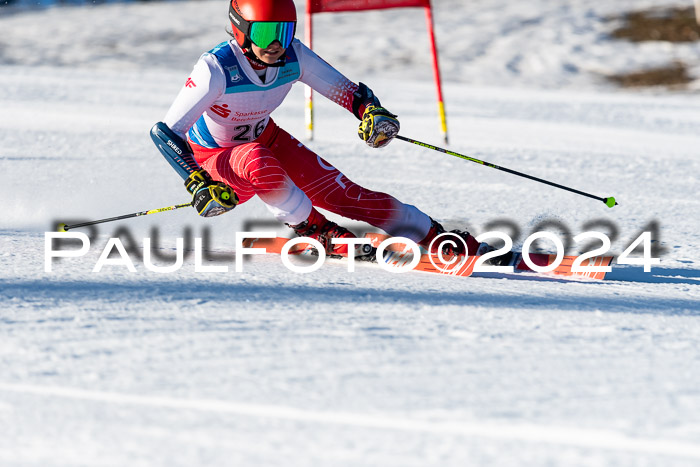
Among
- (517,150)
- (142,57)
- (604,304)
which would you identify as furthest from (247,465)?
(142,57)

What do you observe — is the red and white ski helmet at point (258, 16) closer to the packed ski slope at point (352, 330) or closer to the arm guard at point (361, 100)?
the arm guard at point (361, 100)

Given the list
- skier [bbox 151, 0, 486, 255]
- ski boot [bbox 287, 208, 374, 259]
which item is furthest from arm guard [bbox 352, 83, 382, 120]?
ski boot [bbox 287, 208, 374, 259]

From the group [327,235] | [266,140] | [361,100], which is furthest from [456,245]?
[266,140]

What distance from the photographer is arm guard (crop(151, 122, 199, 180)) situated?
354 cm

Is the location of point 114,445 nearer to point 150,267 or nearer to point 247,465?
point 247,465

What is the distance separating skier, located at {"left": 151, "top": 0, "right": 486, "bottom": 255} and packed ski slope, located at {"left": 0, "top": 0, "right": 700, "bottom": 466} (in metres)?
0.28

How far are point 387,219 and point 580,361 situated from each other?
4.99 feet

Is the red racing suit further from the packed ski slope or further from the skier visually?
the packed ski slope

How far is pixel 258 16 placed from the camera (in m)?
3.57

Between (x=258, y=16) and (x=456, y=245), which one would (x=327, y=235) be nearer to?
(x=456, y=245)

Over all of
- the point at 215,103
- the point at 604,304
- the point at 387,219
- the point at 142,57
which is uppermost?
the point at 142,57

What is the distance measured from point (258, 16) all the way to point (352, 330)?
1.41 meters

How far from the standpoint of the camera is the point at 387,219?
3998mm

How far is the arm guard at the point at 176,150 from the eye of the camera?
3545 millimetres
